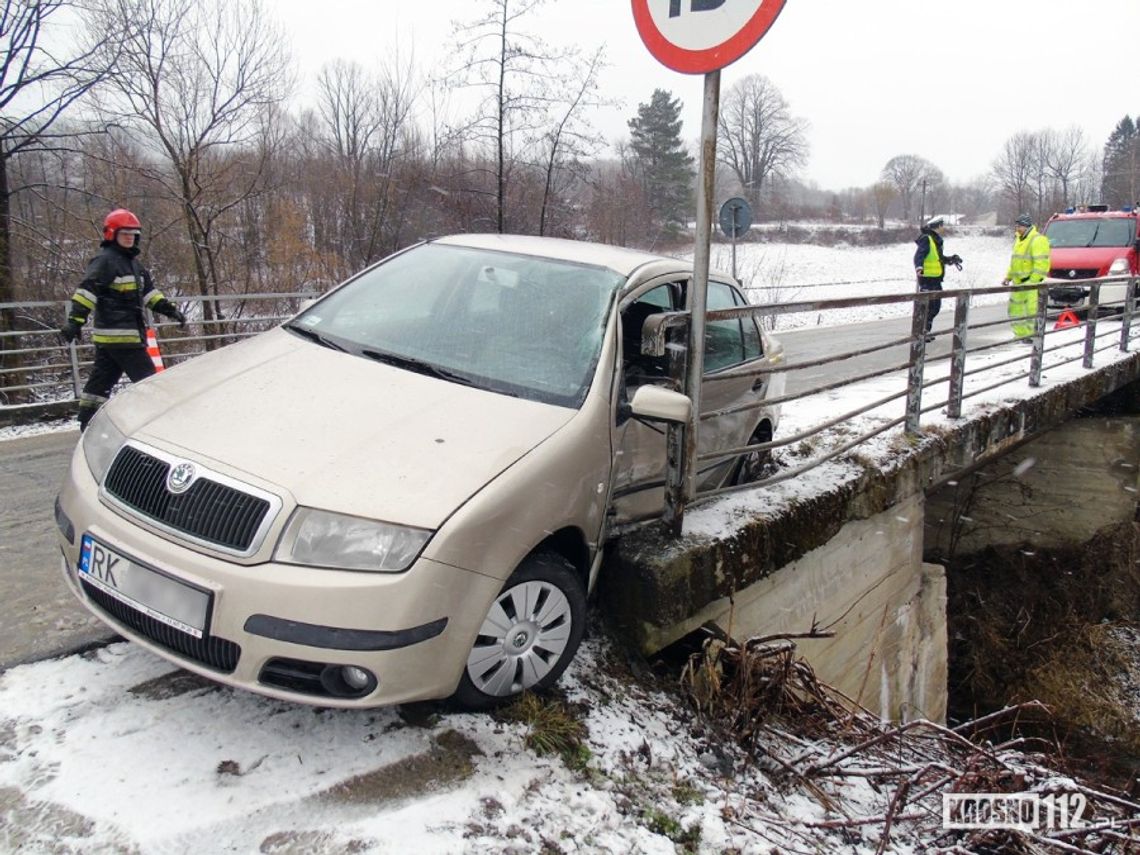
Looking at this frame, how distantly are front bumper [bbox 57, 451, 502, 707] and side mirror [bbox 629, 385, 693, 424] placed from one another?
925 mm

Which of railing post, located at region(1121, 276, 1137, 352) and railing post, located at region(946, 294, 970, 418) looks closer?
railing post, located at region(946, 294, 970, 418)

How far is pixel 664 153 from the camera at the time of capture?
52.3 m

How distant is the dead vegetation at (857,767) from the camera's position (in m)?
2.83

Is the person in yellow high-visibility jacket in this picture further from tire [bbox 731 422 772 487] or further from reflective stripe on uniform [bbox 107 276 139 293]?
reflective stripe on uniform [bbox 107 276 139 293]

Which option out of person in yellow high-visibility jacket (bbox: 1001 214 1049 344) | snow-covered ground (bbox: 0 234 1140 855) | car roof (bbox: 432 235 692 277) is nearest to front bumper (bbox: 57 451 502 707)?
snow-covered ground (bbox: 0 234 1140 855)

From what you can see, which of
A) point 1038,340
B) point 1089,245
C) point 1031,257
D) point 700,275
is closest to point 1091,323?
point 1038,340

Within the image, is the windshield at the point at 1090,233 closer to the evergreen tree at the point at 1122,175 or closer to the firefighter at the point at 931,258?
the firefighter at the point at 931,258

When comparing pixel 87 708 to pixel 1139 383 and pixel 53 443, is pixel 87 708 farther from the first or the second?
pixel 1139 383

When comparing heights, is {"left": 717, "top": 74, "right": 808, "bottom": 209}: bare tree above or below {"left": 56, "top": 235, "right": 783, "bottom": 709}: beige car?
above

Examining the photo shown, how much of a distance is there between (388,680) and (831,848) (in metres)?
1.58

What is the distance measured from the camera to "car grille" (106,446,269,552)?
2.29 meters

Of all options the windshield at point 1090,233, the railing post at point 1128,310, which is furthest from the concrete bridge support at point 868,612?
the windshield at point 1090,233

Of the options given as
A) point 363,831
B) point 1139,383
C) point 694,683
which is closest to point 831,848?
point 694,683

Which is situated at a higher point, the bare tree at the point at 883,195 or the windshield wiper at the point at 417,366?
the bare tree at the point at 883,195
